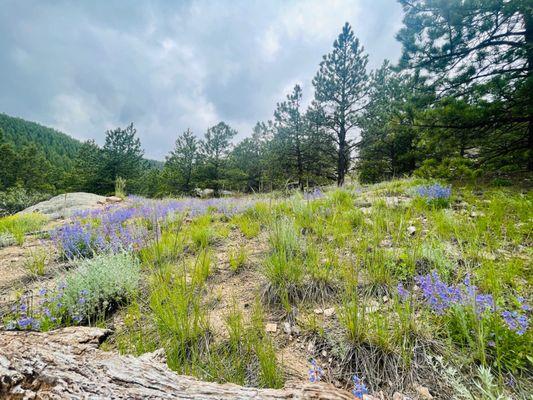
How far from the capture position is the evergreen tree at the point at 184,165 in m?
26.0

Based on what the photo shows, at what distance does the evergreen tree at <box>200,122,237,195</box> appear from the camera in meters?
25.1

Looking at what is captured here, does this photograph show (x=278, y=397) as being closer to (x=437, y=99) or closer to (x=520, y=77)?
(x=437, y=99)

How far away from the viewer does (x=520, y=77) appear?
540 centimetres

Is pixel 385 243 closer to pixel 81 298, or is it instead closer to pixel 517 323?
pixel 517 323

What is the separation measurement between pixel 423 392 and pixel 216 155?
2599 cm

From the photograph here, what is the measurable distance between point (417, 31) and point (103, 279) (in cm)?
893

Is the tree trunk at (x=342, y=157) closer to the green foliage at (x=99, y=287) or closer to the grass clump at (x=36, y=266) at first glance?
the green foliage at (x=99, y=287)

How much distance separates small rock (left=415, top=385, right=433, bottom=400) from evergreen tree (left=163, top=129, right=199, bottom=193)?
87.1 feet

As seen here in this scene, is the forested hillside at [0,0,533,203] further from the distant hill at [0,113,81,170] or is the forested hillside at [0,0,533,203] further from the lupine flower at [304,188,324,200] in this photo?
the distant hill at [0,113,81,170]

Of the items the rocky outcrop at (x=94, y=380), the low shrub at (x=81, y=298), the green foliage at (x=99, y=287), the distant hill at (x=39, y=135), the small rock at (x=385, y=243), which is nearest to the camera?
the rocky outcrop at (x=94, y=380)

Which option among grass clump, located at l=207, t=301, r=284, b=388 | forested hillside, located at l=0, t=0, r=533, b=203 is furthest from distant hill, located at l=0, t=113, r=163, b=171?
grass clump, located at l=207, t=301, r=284, b=388

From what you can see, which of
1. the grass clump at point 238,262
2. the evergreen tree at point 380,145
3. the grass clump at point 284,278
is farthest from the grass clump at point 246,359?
the evergreen tree at point 380,145

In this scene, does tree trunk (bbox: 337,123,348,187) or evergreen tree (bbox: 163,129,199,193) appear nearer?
tree trunk (bbox: 337,123,348,187)

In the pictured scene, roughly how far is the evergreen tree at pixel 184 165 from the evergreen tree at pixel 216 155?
142 cm
